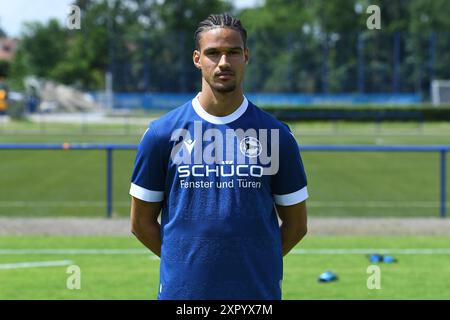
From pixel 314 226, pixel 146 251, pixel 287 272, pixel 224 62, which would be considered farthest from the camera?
pixel 314 226

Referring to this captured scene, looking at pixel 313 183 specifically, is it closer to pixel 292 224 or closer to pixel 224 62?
pixel 292 224

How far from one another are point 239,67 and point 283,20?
347 feet

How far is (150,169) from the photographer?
147 inches

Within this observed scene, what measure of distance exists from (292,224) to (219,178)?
0.56 m

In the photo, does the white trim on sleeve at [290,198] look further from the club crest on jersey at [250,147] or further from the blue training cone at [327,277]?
the blue training cone at [327,277]

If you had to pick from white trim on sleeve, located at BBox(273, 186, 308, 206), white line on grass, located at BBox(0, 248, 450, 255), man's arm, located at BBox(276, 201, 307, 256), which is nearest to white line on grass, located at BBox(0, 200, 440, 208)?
white line on grass, located at BBox(0, 248, 450, 255)

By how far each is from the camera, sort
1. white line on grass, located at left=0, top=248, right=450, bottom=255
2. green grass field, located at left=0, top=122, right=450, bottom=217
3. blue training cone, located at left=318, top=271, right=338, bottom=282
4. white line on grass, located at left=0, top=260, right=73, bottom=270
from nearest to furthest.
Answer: blue training cone, located at left=318, top=271, right=338, bottom=282
white line on grass, located at left=0, top=260, right=73, bottom=270
white line on grass, located at left=0, top=248, right=450, bottom=255
green grass field, located at left=0, top=122, right=450, bottom=217

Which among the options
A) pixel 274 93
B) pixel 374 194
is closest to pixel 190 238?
pixel 374 194

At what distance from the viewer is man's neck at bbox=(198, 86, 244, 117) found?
3.65 m

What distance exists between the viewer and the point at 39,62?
11112 cm

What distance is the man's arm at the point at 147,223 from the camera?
153 inches

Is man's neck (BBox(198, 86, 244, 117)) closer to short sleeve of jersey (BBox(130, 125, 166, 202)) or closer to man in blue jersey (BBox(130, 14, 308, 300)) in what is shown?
man in blue jersey (BBox(130, 14, 308, 300))

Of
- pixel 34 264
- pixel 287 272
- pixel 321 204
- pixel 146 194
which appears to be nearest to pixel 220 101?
pixel 146 194

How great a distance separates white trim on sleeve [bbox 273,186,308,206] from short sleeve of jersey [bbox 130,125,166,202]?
1.73 ft
